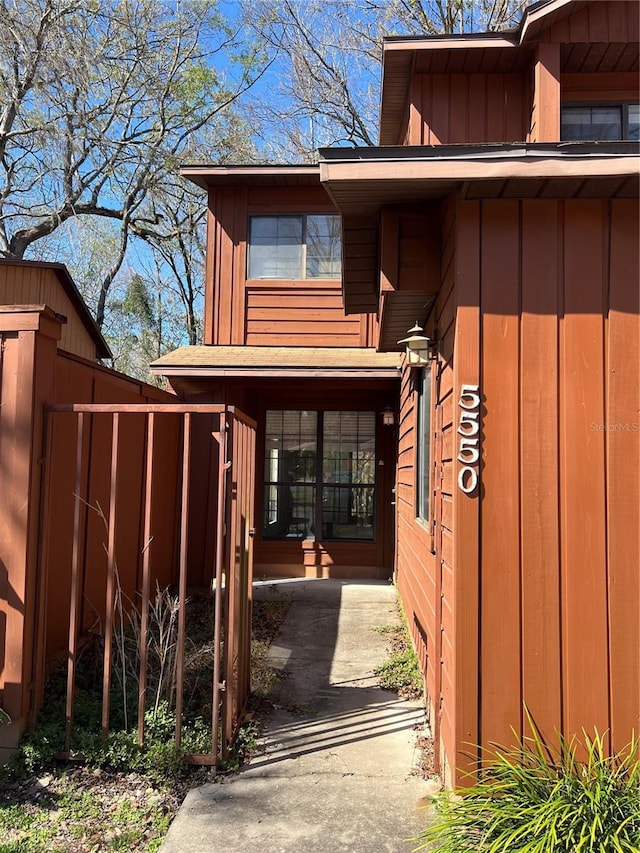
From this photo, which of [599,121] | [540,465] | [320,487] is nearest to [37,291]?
[320,487]

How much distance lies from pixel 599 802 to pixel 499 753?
0.47 metres

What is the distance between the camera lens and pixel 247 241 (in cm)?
888

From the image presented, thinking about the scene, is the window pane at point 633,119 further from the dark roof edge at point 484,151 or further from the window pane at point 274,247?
the window pane at point 274,247

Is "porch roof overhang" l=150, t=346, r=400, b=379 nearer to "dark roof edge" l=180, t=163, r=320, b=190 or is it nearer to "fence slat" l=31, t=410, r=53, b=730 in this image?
"dark roof edge" l=180, t=163, r=320, b=190

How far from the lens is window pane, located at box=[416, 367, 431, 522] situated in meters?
4.48

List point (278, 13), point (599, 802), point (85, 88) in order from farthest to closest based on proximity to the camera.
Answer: point (278, 13) → point (85, 88) → point (599, 802)

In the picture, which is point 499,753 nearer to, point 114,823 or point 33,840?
point 114,823

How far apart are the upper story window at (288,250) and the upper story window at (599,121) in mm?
4091

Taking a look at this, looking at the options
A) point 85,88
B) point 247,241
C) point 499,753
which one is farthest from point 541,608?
point 85,88

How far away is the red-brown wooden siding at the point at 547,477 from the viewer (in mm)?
2781

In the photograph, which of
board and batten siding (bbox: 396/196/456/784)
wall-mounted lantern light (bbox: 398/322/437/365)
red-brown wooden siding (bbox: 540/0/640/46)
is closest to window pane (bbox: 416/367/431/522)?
board and batten siding (bbox: 396/196/456/784)

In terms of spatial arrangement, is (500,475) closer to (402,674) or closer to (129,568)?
(402,674)

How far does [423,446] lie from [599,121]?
131 inches

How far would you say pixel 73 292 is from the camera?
404 inches
